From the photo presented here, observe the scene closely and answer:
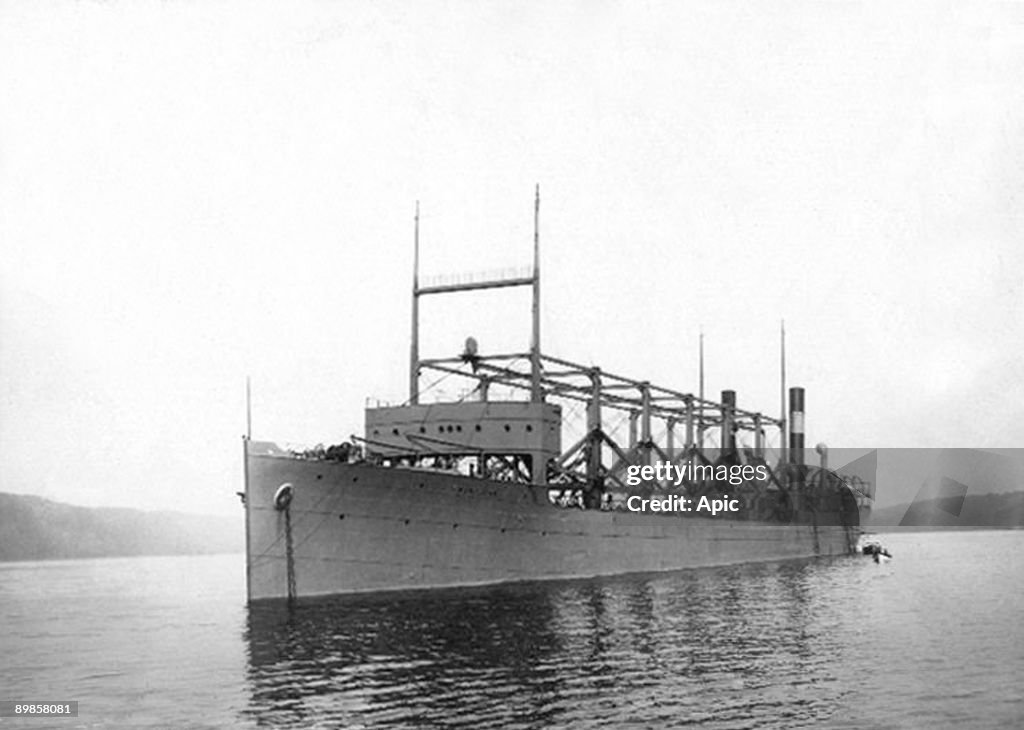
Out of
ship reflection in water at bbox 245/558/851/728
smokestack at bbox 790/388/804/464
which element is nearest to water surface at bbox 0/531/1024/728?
ship reflection in water at bbox 245/558/851/728

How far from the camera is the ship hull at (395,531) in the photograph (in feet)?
88.3

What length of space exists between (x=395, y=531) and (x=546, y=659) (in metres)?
11.0

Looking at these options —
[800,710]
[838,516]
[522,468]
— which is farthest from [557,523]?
[838,516]

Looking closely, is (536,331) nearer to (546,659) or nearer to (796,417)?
(546,659)

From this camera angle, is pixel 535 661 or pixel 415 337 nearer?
pixel 535 661

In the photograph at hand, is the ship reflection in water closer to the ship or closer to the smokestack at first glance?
the ship

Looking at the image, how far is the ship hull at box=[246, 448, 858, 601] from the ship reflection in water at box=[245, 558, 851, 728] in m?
0.83

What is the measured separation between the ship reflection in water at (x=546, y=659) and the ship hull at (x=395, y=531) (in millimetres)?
828

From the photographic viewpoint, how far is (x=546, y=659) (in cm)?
1839

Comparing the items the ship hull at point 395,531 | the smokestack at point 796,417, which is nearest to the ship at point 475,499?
the ship hull at point 395,531

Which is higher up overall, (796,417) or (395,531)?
(796,417)

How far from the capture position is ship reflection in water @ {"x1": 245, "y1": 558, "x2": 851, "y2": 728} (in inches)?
554

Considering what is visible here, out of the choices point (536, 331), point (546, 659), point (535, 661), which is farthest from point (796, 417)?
point (535, 661)

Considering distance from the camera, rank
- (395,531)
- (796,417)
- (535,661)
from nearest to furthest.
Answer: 1. (535,661)
2. (395,531)
3. (796,417)
